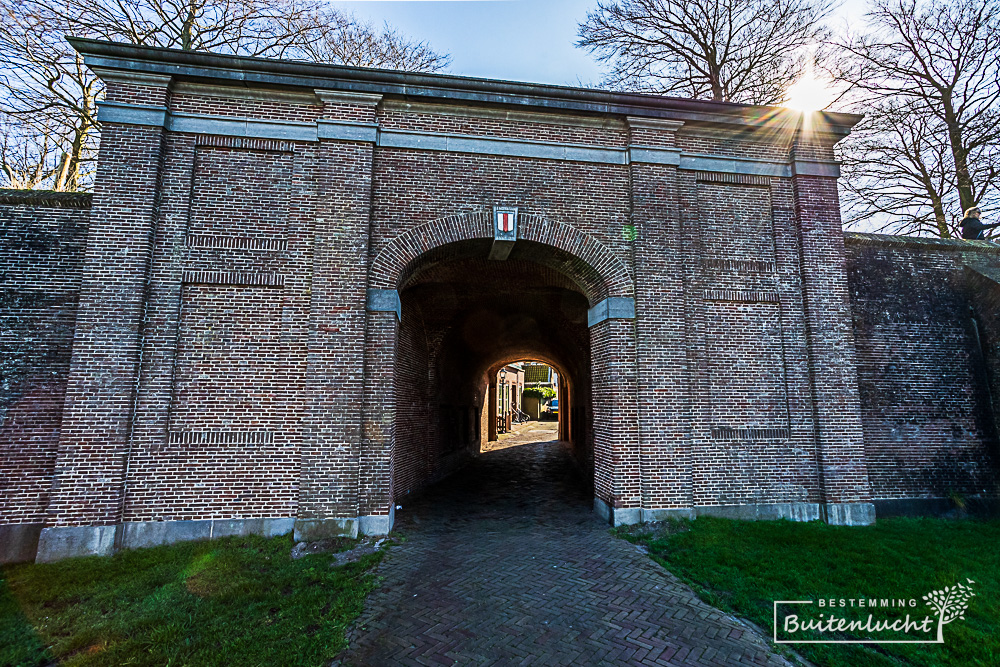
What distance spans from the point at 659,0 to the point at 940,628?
53.5 feet

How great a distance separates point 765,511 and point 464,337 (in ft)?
30.1

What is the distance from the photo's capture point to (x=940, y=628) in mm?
4551

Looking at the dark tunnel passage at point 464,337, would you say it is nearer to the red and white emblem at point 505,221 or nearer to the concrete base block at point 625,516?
the red and white emblem at point 505,221

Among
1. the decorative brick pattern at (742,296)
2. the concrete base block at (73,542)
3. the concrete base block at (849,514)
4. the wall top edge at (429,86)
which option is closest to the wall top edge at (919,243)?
the wall top edge at (429,86)

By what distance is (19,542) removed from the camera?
6.49m

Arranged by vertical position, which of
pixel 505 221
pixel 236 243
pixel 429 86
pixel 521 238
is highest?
pixel 429 86

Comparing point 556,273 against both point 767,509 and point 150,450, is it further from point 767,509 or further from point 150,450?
point 150,450

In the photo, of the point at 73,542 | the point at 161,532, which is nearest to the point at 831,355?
the point at 161,532

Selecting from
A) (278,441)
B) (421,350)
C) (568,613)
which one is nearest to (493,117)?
(421,350)

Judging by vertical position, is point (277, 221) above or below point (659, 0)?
below

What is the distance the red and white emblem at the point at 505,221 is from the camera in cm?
807

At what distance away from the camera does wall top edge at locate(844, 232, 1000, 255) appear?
380 inches

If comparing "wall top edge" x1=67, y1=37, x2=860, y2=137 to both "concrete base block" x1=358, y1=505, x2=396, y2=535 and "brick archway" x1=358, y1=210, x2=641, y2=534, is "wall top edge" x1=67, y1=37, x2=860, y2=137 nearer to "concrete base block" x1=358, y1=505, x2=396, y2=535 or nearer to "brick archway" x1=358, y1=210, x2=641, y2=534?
Answer: "brick archway" x1=358, y1=210, x2=641, y2=534

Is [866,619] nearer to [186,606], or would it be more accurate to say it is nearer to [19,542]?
[186,606]
